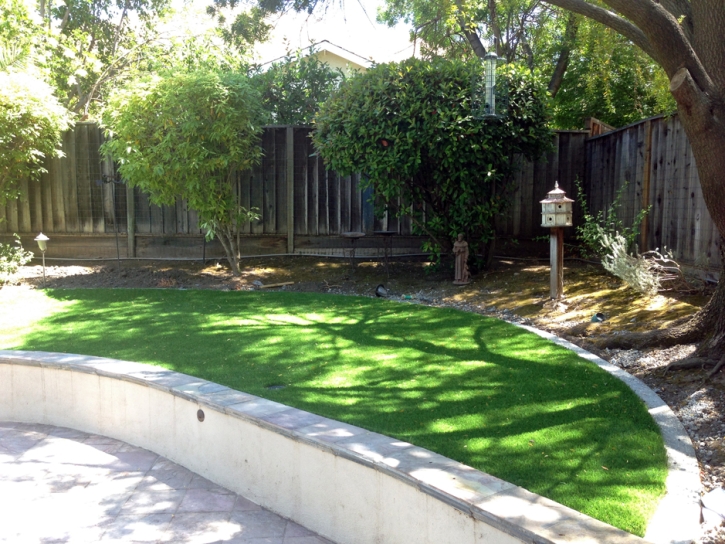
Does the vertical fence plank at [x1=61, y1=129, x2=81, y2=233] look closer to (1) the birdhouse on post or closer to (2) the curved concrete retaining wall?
(2) the curved concrete retaining wall

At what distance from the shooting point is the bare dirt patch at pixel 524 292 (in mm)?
4043

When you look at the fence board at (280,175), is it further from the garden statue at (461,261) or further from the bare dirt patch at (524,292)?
the garden statue at (461,261)

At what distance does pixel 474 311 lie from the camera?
7.12 m

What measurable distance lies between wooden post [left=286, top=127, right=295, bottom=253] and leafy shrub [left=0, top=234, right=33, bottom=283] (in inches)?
156

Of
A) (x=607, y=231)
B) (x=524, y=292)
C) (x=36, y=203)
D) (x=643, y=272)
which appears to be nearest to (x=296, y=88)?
(x=36, y=203)

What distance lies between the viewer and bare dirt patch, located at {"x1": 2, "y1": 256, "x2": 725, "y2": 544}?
404 centimetres

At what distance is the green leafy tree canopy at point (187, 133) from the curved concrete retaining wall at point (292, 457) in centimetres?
404

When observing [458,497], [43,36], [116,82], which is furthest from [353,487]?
[116,82]

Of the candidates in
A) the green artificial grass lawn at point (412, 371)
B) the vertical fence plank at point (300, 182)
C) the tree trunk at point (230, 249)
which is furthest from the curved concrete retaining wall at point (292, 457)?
the vertical fence plank at point (300, 182)

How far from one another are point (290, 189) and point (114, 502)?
7.10m

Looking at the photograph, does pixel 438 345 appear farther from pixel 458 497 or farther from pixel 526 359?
pixel 458 497

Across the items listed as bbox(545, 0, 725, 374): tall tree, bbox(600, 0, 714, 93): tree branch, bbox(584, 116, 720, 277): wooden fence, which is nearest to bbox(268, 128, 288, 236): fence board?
bbox(584, 116, 720, 277): wooden fence

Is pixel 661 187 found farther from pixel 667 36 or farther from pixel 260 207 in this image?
pixel 260 207

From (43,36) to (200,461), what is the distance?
510 inches
